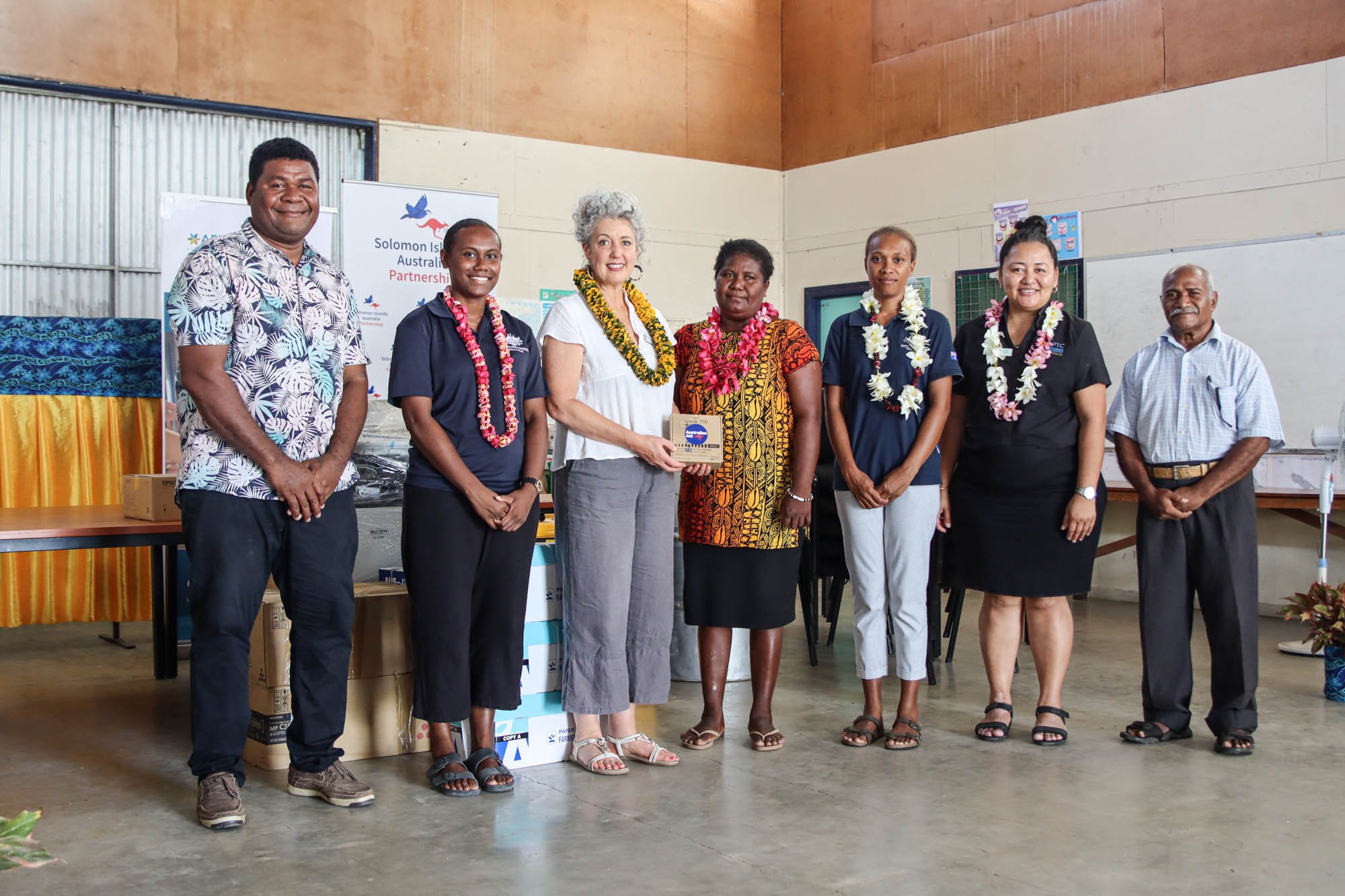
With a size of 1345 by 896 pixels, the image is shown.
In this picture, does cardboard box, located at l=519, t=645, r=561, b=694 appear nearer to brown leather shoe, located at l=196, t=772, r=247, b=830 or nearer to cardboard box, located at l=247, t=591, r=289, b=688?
cardboard box, located at l=247, t=591, r=289, b=688

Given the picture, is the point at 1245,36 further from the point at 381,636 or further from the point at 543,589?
the point at 381,636

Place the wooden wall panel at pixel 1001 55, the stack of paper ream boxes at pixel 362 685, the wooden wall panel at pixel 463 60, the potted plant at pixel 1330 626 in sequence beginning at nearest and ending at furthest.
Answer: the stack of paper ream boxes at pixel 362 685, the potted plant at pixel 1330 626, the wooden wall panel at pixel 1001 55, the wooden wall panel at pixel 463 60

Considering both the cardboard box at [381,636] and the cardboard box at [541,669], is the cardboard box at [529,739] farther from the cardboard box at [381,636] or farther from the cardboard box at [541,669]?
the cardboard box at [381,636]

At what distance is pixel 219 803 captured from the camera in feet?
9.86

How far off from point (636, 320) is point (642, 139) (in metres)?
6.22

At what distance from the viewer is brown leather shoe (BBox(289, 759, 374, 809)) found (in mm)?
3197

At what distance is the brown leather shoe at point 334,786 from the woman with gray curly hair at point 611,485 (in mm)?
652

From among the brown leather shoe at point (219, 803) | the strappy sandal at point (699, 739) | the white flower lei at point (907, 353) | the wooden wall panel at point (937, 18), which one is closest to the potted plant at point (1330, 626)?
the white flower lei at point (907, 353)

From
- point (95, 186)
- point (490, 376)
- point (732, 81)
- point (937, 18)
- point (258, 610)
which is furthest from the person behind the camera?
point (732, 81)

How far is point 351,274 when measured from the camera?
6867 millimetres

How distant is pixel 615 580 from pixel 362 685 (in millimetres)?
874

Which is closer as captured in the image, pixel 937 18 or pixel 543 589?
pixel 543 589

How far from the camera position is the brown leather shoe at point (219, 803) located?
9.82 feet

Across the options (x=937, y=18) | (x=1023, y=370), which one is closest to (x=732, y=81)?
(x=937, y=18)
